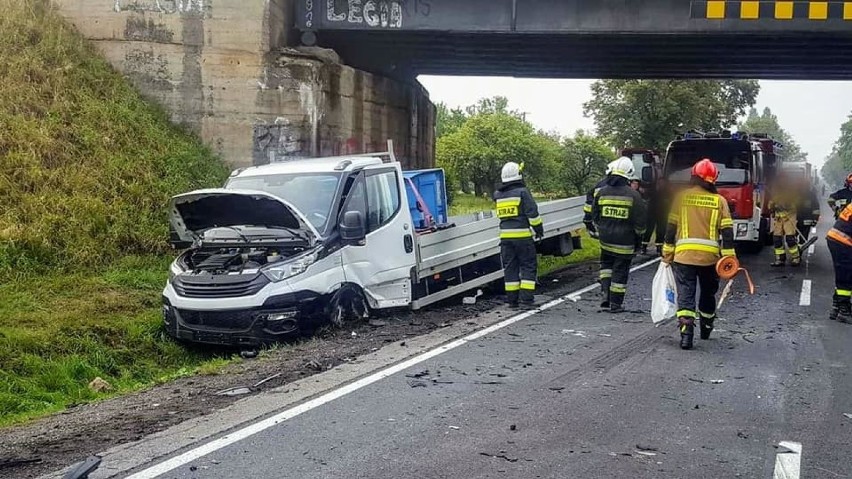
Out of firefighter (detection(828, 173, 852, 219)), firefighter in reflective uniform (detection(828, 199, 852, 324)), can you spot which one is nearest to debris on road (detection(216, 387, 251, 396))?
firefighter in reflective uniform (detection(828, 199, 852, 324))

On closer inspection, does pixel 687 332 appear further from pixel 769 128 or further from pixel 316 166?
pixel 769 128

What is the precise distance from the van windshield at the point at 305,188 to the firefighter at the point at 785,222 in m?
9.83

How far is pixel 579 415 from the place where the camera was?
5.54 metres

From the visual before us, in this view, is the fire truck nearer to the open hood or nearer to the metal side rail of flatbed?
the metal side rail of flatbed

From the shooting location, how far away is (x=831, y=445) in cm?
501

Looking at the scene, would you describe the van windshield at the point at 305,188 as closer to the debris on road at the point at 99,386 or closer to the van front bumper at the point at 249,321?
the van front bumper at the point at 249,321

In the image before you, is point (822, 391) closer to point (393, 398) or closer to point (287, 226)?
point (393, 398)

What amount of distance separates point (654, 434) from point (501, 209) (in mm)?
5261

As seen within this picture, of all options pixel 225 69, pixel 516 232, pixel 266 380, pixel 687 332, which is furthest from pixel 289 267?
pixel 225 69

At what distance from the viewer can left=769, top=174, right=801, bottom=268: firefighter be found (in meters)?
15.0

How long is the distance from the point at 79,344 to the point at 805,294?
10050 millimetres

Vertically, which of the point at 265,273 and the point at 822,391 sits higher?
the point at 265,273

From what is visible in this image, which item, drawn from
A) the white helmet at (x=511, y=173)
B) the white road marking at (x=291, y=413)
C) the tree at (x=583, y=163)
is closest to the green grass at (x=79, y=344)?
the white road marking at (x=291, y=413)

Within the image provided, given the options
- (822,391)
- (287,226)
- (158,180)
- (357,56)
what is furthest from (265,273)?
(357,56)
